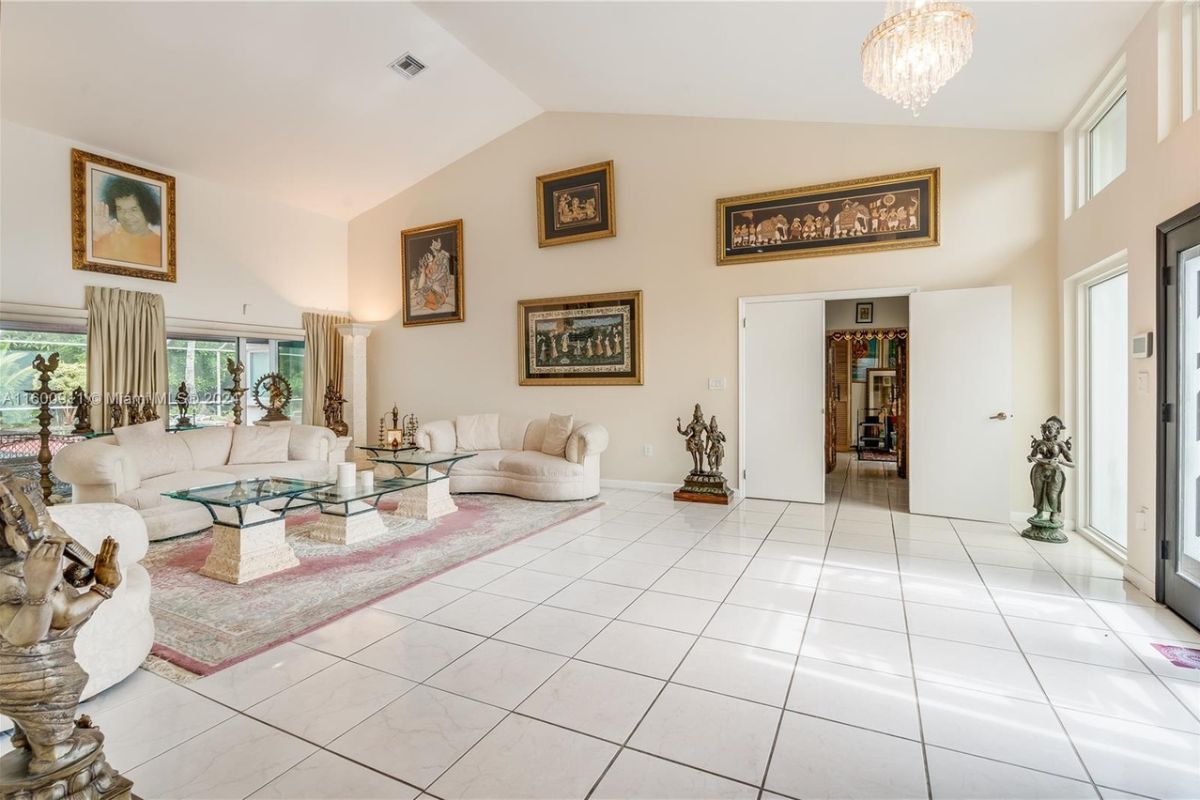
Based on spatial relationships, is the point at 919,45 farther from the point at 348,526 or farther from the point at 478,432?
the point at 478,432

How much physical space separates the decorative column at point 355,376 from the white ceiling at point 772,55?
12.8 feet

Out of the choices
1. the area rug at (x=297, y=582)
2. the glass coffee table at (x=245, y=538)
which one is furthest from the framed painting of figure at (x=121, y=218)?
the glass coffee table at (x=245, y=538)

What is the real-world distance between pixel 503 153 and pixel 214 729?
647cm

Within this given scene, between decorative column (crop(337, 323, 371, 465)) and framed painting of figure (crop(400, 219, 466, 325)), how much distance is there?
683mm

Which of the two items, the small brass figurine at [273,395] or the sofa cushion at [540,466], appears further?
the small brass figurine at [273,395]

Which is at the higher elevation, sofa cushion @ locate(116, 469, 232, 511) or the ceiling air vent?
the ceiling air vent

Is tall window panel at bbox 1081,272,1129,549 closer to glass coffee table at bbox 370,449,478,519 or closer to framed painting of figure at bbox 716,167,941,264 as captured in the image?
framed painting of figure at bbox 716,167,941,264

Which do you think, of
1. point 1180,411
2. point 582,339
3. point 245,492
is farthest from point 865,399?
point 245,492

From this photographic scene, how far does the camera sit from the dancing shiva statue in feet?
17.6

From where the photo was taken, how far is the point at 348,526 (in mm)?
3955

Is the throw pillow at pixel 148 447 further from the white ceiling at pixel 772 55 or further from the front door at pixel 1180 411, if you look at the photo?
the front door at pixel 1180 411

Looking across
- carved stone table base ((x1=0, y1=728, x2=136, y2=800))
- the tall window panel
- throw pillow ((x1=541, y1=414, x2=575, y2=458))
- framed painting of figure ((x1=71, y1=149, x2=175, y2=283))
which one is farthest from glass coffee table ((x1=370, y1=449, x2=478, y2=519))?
the tall window panel

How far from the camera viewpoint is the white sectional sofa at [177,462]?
391 centimetres

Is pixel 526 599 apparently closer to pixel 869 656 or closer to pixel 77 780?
pixel 869 656
